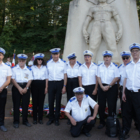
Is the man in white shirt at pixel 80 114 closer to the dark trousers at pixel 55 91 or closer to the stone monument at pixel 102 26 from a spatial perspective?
the dark trousers at pixel 55 91

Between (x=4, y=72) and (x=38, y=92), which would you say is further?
(x=38, y=92)

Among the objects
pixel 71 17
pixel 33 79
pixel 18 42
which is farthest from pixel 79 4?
pixel 18 42

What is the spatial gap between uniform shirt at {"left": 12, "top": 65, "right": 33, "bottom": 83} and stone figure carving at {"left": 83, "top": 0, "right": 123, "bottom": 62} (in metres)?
2.61

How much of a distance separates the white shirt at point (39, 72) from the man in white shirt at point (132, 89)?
2052 millimetres

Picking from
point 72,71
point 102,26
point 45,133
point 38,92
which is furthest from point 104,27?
point 45,133

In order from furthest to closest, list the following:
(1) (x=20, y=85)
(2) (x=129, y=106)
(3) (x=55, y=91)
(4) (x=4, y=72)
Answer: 1. (3) (x=55, y=91)
2. (1) (x=20, y=85)
3. (4) (x=4, y=72)
4. (2) (x=129, y=106)

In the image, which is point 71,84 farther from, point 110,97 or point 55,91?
point 110,97

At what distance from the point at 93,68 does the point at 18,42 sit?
655 inches

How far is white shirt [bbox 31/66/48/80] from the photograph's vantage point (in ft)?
Answer: 14.3

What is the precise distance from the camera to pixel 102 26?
5.82 meters

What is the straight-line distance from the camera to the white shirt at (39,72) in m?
4.34

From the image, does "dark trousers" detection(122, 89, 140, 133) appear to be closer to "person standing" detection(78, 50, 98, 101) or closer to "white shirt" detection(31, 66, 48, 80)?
"person standing" detection(78, 50, 98, 101)

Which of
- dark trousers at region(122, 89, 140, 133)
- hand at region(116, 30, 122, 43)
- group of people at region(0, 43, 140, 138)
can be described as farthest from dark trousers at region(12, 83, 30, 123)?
hand at region(116, 30, 122, 43)

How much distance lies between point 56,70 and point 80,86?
0.76 meters
